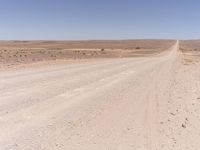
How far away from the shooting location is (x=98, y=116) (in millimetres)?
7676

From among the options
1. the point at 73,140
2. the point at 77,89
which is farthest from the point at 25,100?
the point at 73,140

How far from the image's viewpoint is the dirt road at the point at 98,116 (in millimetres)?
5684

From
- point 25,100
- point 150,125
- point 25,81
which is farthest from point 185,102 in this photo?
point 25,81

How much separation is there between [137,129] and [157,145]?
3.52ft

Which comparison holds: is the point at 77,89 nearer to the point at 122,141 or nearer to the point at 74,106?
the point at 74,106

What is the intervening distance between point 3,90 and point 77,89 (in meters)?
2.58

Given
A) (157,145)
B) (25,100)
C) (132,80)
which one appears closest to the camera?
(157,145)

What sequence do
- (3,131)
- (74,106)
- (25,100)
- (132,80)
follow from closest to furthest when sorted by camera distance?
1. (3,131)
2. (74,106)
3. (25,100)
4. (132,80)

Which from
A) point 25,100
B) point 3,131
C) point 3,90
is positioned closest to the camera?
point 3,131

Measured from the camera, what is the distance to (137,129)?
6.59m

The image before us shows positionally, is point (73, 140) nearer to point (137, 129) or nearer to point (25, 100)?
point (137, 129)

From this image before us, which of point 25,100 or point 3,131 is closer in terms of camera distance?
point 3,131

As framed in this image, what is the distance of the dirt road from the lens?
5.68 meters

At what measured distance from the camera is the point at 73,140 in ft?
19.0
